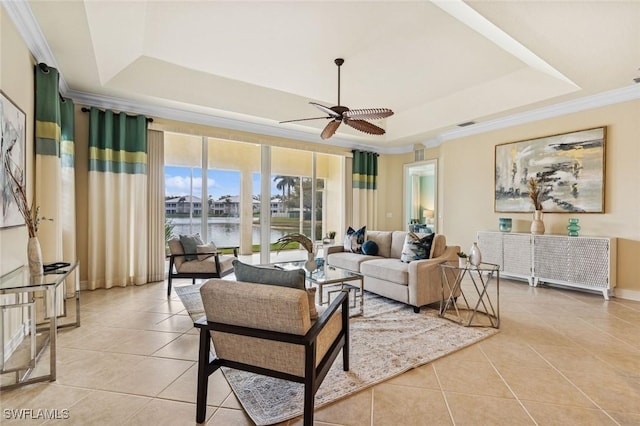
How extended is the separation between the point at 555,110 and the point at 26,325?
7.01 metres

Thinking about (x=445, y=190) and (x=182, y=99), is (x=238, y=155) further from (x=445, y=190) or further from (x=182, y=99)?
(x=445, y=190)

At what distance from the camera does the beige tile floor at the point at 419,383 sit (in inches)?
68.1

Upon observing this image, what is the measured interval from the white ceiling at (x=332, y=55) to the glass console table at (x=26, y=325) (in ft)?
7.00

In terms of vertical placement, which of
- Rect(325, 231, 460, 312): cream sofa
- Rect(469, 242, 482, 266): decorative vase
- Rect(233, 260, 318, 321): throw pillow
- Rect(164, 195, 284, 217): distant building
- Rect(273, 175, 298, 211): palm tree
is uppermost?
Rect(273, 175, 298, 211): palm tree

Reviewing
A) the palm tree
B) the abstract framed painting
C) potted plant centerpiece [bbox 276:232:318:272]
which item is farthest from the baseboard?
the palm tree

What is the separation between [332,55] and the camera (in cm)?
374

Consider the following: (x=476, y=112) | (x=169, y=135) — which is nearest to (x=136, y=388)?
(x=169, y=135)

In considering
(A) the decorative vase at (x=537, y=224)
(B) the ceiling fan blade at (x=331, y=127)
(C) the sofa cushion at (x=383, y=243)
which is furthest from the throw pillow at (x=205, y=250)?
(A) the decorative vase at (x=537, y=224)

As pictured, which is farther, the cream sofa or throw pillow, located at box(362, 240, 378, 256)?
throw pillow, located at box(362, 240, 378, 256)

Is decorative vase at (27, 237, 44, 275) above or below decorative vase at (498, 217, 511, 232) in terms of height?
below

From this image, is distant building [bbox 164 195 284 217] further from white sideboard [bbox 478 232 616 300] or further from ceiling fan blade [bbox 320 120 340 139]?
white sideboard [bbox 478 232 616 300]

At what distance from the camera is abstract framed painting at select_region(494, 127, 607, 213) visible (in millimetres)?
4262

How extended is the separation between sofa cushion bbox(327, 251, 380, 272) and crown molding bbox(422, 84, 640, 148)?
10.4 feet

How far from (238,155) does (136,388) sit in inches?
184
